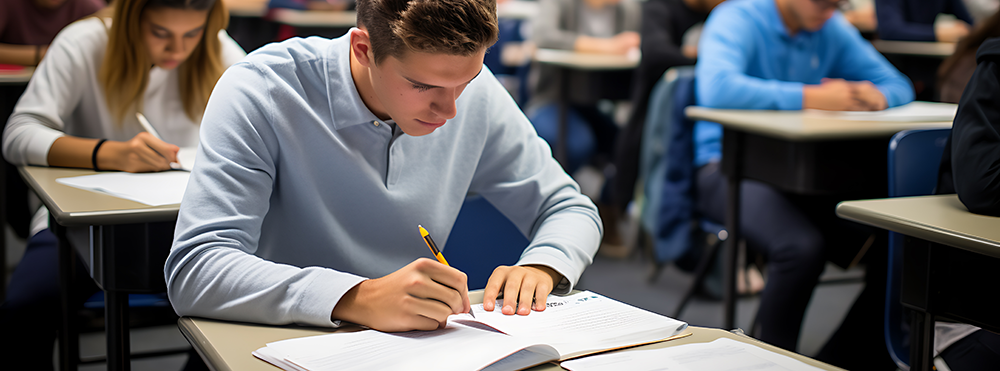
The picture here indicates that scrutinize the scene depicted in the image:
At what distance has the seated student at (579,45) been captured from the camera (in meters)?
3.85

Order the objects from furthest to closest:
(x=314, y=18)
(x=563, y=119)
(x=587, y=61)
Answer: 1. (x=314, y=18)
2. (x=563, y=119)
3. (x=587, y=61)

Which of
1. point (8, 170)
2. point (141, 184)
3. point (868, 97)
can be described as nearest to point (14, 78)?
point (8, 170)

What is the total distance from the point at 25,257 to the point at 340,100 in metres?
0.91

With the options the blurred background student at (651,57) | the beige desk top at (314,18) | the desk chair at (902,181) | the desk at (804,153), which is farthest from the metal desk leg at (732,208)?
the beige desk top at (314,18)

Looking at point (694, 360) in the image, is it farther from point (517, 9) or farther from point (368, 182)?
point (517, 9)

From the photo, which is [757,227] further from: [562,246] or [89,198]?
[89,198]

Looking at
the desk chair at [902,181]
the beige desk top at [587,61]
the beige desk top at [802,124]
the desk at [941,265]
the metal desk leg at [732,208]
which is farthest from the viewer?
the beige desk top at [587,61]

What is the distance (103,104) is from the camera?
1695 mm

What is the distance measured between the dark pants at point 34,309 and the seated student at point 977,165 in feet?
4.97

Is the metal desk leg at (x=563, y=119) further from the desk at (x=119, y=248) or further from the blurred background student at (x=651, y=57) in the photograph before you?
the desk at (x=119, y=248)

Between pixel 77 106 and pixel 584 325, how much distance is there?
4.51 ft

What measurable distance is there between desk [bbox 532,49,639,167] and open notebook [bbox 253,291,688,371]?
9.31 ft

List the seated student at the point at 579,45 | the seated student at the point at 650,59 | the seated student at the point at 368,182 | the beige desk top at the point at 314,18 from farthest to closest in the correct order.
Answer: the beige desk top at the point at 314,18 < the seated student at the point at 579,45 < the seated student at the point at 650,59 < the seated student at the point at 368,182

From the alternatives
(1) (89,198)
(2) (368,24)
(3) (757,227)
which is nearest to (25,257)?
(1) (89,198)
